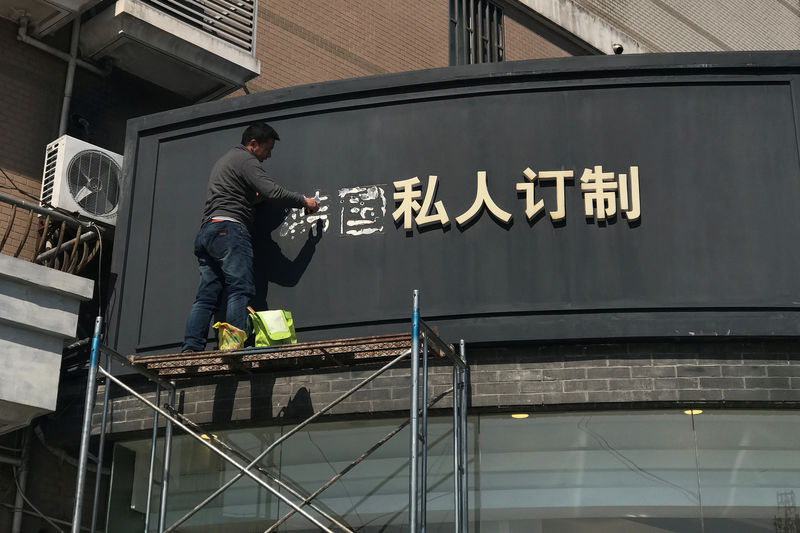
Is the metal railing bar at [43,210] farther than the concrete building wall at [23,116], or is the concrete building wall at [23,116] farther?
the concrete building wall at [23,116]

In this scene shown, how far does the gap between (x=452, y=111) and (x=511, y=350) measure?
7.62ft

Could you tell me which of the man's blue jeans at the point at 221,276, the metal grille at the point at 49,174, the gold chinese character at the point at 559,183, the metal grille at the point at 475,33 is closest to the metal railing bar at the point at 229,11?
the metal grille at the point at 49,174

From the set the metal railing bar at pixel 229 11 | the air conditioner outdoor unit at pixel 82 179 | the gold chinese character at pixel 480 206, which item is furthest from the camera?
the metal railing bar at pixel 229 11

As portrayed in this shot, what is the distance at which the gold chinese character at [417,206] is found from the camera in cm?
1003

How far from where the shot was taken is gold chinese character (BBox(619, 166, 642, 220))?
9695 mm

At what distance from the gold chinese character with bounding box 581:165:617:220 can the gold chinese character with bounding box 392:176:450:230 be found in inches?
48.0

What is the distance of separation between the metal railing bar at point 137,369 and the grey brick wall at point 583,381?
0.74m

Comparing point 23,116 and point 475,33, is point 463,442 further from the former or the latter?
point 475,33

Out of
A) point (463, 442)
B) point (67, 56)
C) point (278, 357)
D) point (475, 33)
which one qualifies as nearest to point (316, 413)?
point (278, 357)

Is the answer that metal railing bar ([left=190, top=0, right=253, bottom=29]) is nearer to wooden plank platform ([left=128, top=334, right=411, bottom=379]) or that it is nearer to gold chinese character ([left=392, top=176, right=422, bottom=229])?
gold chinese character ([left=392, top=176, right=422, bottom=229])

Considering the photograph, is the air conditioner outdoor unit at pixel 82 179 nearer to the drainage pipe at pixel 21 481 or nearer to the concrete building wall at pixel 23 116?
the concrete building wall at pixel 23 116

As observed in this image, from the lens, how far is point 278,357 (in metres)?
9.38

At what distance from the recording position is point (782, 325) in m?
9.21

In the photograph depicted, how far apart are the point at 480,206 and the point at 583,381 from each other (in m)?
1.78
